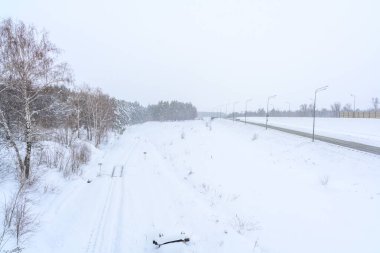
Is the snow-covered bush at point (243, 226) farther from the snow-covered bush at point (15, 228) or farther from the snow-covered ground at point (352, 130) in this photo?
the snow-covered ground at point (352, 130)

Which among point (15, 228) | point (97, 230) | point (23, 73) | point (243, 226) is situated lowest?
point (243, 226)

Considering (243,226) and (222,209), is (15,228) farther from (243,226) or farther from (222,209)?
(222,209)

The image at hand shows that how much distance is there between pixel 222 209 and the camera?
1541 centimetres

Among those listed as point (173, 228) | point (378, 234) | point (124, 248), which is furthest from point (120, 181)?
point (378, 234)

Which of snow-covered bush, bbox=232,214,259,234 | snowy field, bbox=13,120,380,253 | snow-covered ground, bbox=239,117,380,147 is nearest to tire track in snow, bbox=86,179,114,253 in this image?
snowy field, bbox=13,120,380,253

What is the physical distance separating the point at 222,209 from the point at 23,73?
45.2ft

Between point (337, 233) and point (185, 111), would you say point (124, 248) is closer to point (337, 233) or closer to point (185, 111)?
point (337, 233)

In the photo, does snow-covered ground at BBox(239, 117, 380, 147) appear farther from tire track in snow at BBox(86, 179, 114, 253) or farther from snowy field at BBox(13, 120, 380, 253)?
tire track in snow at BBox(86, 179, 114, 253)

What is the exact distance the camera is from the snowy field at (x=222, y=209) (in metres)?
10.8

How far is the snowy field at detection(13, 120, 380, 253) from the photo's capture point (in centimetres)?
1080

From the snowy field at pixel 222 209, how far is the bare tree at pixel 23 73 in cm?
365

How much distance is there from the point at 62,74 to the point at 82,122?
3779 cm

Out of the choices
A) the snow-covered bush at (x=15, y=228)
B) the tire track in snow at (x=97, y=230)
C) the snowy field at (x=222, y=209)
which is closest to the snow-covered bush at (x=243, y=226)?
the snowy field at (x=222, y=209)

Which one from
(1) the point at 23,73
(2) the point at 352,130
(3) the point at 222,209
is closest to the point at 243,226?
(3) the point at 222,209
